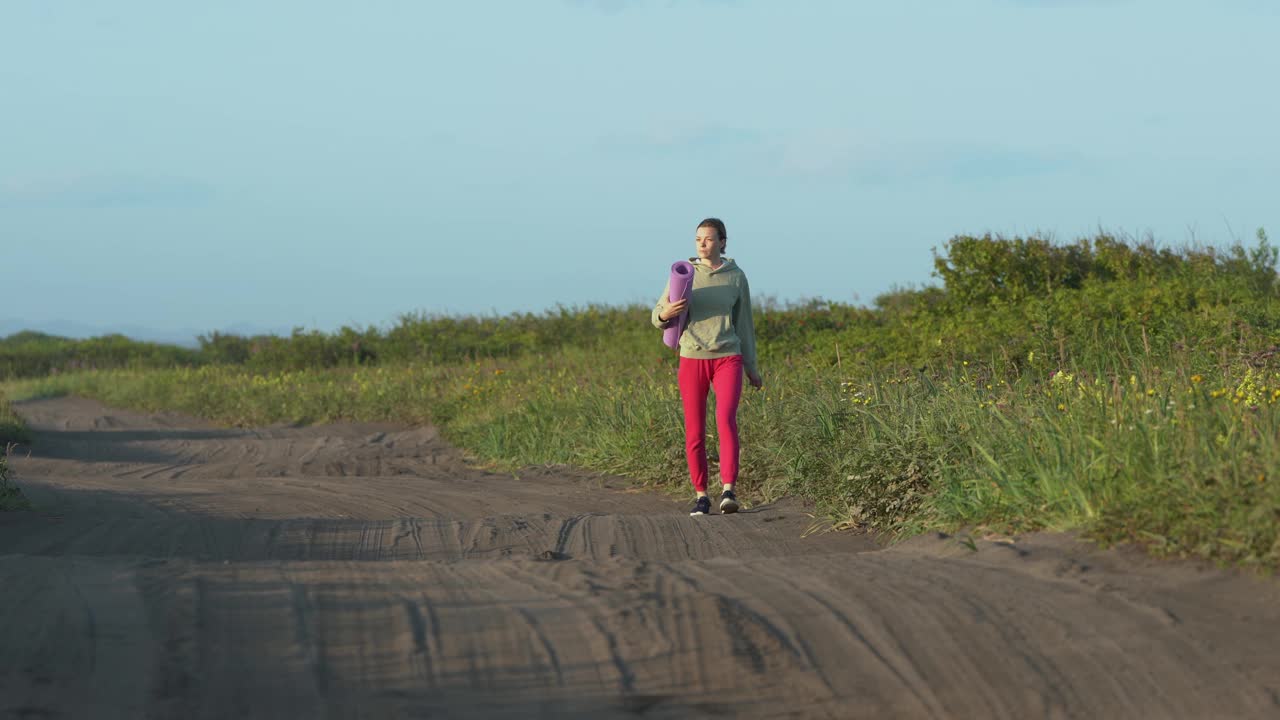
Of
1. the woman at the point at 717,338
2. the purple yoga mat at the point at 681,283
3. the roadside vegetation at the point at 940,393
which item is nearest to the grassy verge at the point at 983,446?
the roadside vegetation at the point at 940,393

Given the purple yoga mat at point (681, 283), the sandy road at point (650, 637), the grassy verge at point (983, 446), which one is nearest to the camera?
the sandy road at point (650, 637)

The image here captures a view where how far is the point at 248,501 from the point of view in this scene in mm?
8773

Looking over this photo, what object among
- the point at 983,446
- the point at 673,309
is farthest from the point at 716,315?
the point at 983,446

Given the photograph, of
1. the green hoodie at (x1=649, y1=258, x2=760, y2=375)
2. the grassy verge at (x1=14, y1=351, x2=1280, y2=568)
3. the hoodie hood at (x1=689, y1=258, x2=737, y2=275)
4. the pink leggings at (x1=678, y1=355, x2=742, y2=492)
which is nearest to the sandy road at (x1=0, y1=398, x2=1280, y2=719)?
the grassy verge at (x1=14, y1=351, x2=1280, y2=568)

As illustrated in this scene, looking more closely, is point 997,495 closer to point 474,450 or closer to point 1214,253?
point 474,450

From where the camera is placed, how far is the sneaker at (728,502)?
7989 mm

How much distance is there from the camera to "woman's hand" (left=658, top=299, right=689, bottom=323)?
775 cm

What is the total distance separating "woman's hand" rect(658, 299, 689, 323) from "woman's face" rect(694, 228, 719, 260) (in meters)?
0.39

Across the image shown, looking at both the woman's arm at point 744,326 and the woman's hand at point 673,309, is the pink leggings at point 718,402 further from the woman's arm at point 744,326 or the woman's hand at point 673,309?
the woman's hand at point 673,309

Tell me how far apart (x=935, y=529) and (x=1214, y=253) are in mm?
13002

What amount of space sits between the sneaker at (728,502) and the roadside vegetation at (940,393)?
589 millimetres

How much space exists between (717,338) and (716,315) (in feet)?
0.54

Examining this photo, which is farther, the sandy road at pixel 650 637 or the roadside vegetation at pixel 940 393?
the roadside vegetation at pixel 940 393

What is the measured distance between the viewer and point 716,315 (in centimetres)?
788
